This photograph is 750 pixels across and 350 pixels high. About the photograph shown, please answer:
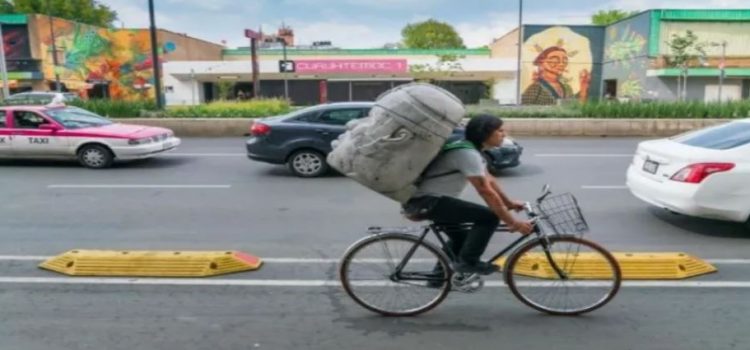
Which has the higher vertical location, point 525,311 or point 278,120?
point 278,120

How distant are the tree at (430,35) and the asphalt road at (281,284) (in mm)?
65401

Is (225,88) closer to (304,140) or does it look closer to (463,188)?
A: (304,140)

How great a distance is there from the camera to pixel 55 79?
42.1m

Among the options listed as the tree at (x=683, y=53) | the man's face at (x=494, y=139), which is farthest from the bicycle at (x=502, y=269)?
the tree at (x=683, y=53)

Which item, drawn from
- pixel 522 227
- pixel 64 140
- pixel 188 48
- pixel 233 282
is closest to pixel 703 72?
pixel 64 140

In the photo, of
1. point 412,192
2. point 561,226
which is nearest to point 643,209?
point 561,226

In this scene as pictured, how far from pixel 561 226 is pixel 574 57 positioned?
146 feet

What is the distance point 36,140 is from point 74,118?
850 millimetres

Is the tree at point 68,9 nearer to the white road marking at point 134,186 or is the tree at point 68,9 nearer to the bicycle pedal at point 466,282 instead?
the white road marking at point 134,186

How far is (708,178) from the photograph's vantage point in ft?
19.4

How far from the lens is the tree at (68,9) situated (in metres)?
56.4

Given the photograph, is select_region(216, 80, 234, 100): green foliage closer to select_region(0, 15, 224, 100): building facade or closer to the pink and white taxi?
select_region(0, 15, 224, 100): building facade

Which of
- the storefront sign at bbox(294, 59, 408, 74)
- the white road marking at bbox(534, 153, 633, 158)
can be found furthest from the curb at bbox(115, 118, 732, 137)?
the storefront sign at bbox(294, 59, 408, 74)

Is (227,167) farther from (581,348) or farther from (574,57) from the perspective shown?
(574,57)
